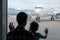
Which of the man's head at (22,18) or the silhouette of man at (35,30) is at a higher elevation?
the man's head at (22,18)

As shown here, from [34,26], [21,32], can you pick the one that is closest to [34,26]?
[34,26]

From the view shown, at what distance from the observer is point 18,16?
363 cm

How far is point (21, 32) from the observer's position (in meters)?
3.61

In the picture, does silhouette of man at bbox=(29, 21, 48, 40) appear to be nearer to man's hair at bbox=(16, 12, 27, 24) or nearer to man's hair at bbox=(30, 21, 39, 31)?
man's hair at bbox=(30, 21, 39, 31)

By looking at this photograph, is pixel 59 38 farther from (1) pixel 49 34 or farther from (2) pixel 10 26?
(2) pixel 10 26

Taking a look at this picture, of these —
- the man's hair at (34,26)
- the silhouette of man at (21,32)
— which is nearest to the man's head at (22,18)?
the silhouette of man at (21,32)

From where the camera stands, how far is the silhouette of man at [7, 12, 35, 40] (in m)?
3.57

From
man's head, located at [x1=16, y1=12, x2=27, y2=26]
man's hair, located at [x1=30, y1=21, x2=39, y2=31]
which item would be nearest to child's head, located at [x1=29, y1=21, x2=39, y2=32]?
man's hair, located at [x1=30, y1=21, x2=39, y2=31]

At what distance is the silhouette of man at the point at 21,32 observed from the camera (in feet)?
11.7

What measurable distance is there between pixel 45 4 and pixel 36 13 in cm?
16

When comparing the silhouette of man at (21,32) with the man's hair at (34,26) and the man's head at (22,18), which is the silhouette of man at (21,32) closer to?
the man's head at (22,18)

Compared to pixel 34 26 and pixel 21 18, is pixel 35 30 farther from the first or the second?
pixel 21 18

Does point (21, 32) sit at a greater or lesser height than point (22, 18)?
lesser

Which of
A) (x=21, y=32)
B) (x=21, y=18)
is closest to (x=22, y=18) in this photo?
(x=21, y=18)
